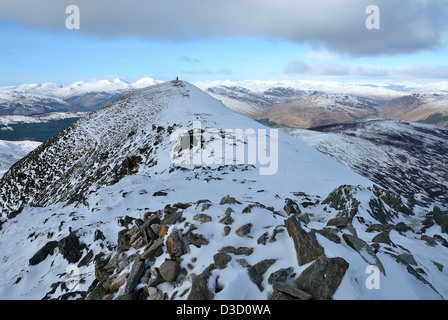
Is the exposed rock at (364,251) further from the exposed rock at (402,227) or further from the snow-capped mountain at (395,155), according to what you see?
the snow-capped mountain at (395,155)

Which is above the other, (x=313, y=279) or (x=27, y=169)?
(x=313, y=279)

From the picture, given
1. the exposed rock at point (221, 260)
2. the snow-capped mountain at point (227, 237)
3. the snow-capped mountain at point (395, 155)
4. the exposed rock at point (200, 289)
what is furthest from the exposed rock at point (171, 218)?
the snow-capped mountain at point (395, 155)

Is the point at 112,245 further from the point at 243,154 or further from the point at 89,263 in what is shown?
the point at 243,154

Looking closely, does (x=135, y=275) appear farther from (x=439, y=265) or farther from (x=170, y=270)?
(x=439, y=265)

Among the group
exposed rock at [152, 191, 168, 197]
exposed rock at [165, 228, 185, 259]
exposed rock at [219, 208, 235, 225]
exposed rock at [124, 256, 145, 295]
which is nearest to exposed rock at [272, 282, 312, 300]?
exposed rock at [165, 228, 185, 259]

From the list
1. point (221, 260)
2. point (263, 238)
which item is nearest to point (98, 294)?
point (221, 260)

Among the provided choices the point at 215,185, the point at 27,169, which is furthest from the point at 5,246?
the point at 27,169
